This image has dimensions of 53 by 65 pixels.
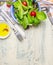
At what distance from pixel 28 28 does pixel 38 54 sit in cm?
15

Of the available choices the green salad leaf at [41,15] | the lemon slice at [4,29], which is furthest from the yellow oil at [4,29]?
the green salad leaf at [41,15]

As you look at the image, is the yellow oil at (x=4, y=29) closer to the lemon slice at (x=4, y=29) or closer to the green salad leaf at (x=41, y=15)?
the lemon slice at (x=4, y=29)

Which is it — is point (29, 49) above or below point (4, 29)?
below

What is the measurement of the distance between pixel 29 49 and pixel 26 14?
0.20 metres

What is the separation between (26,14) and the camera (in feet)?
3.26

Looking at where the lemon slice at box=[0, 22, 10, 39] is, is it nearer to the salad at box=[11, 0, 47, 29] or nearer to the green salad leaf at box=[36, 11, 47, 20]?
the salad at box=[11, 0, 47, 29]

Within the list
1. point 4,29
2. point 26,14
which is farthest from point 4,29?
point 26,14

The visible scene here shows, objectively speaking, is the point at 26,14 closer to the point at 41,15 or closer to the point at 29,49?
the point at 41,15

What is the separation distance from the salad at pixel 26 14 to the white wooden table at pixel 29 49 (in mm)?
47

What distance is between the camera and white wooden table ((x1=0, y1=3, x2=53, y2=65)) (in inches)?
37.1

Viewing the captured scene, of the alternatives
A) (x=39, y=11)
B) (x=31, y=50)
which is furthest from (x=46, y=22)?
(x=31, y=50)

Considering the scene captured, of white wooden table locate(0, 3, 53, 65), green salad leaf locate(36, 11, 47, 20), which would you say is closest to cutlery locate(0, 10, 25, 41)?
white wooden table locate(0, 3, 53, 65)

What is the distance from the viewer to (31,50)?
96 centimetres

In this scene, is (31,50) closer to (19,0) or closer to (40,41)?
(40,41)
